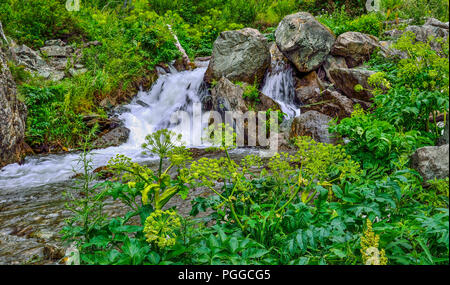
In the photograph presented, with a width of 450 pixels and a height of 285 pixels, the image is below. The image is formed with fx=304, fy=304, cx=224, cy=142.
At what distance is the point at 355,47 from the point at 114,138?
25.8 ft

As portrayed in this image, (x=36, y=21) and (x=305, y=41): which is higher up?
(x=36, y=21)

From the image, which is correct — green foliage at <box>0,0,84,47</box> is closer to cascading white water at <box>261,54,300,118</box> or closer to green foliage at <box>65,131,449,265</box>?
cascading white water at <box>261,54,300,118</box>

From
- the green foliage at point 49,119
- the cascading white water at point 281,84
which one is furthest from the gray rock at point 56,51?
the cascading white water at point 281,84

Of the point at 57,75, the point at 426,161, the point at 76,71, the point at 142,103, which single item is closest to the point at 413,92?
the point at 426,161

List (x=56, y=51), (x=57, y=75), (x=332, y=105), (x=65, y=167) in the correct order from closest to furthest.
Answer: (x=65, y=167)
(x=332, y=105)
(x=57, y=75)
(x=56, y=51)

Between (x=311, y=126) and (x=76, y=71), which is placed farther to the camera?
(x=76, y=71)

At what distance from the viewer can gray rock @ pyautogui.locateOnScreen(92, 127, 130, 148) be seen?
25.2 ft

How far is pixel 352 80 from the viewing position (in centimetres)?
842

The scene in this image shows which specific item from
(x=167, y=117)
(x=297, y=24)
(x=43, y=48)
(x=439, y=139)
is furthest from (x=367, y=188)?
(x=43, y=48)

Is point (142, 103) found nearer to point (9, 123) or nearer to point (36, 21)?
point (9, 123)

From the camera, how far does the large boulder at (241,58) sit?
→ 963 cm

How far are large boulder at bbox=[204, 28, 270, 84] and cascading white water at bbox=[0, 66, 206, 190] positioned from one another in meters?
0.91

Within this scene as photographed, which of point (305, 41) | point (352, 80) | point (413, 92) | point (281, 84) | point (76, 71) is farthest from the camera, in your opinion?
point (281, 84)

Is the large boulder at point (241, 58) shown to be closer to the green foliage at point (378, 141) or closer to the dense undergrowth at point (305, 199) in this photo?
the dense undergrowth at point (305, 199)
